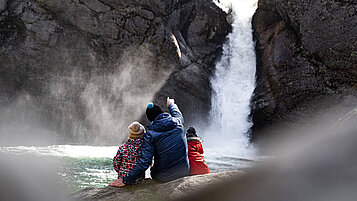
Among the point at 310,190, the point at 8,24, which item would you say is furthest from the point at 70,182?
the point at 8,24

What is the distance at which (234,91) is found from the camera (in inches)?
758

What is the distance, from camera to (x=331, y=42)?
14.1 metres

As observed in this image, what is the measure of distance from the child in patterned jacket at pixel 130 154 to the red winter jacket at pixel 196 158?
40.4 inches

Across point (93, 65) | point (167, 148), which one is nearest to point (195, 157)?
point (167, 148)

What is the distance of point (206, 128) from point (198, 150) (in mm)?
14501

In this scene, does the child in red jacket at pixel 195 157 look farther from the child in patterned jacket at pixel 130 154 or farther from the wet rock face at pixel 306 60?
the wet rock face at pixel 306 60

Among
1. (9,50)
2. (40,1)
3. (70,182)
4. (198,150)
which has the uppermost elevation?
(40,1)

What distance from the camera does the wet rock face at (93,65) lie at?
15820 mm

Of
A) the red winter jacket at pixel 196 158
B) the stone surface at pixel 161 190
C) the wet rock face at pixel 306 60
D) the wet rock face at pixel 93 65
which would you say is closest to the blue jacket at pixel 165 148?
the stone surface at pixel 161 190

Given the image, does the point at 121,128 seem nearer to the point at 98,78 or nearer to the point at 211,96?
the point at 98,78

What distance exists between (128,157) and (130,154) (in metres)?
0.05

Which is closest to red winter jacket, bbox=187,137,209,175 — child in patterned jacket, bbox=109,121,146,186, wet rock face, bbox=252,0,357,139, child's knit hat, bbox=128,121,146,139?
child in patterned jacket, bbox=109,121,146,186

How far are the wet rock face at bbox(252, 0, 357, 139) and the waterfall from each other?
3.27ft

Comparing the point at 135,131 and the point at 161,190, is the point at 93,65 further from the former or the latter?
the point at 161,190
